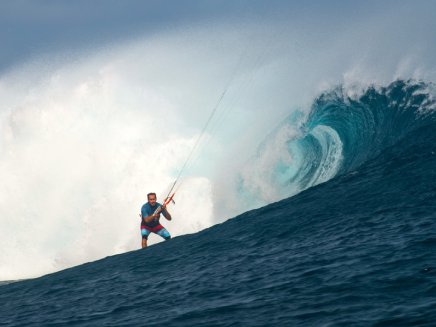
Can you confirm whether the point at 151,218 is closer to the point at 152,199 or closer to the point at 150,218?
the point at 150,218

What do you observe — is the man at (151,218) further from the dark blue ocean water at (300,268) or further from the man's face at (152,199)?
the dark blue ocean water at (300,268)

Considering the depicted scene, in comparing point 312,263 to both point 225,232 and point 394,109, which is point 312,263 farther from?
point 394,109

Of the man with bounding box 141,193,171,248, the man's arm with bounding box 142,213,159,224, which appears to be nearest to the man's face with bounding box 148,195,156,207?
the man with bounding box 141,193,171,248

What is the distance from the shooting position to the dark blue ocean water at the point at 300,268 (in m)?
7.07

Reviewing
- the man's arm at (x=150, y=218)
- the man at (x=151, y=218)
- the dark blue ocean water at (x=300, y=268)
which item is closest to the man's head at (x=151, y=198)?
the man at (x=151, y=218)

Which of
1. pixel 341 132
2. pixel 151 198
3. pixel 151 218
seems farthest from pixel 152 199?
pixel 341 132

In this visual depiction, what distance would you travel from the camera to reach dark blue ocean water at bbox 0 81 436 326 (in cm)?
707

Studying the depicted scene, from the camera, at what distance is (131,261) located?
15938 millimetres

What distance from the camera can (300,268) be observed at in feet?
30.6

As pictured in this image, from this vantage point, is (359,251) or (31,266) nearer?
(359,251)

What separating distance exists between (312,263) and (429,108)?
1368 centimetres

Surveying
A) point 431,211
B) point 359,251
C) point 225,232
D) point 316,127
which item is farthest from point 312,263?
point 316,127

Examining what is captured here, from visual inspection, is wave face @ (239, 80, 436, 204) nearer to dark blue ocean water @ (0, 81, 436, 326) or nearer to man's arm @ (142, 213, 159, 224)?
dark blue ocean water @ (0, 81, 436, 326)

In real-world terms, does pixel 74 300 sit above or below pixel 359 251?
above
